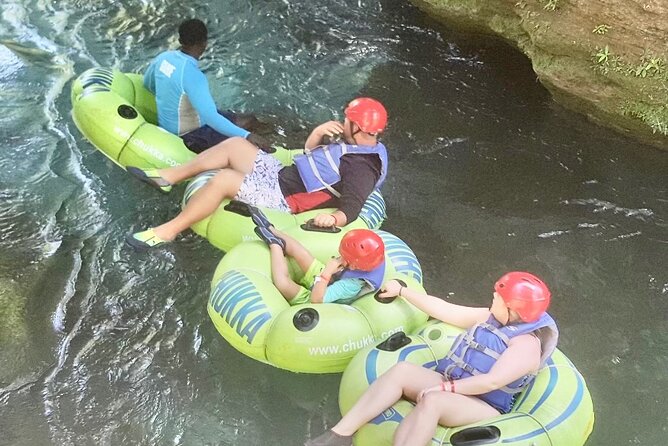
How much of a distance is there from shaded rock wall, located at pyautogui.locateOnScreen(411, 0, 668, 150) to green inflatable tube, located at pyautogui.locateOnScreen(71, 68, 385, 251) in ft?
8.43

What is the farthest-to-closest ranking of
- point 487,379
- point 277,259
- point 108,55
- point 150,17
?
point 150,17, point 108,55, point 277,259, point 487,379

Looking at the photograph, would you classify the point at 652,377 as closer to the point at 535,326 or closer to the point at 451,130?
the point at 535,326

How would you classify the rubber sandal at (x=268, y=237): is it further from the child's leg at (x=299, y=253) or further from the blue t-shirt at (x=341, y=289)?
the blue t-shirt at (x=341, y=289)

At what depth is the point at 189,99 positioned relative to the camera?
17.5 ft

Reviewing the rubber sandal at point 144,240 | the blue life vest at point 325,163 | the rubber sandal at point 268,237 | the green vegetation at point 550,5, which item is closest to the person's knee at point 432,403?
the rubber sandal at point 268,237

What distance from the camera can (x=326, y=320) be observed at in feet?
13.0

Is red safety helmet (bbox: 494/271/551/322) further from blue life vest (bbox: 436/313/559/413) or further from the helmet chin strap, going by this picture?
the helmet chin strap

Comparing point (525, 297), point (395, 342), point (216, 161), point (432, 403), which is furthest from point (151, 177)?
point (525, 297)

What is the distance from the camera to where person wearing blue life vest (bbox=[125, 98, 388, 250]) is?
15.7 ft

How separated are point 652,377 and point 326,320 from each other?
2060mm

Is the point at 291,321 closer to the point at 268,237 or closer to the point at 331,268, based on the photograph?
the point at 331,268

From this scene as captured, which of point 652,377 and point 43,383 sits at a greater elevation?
point 652,377

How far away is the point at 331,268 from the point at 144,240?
1.38 metres

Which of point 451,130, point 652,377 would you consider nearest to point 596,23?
point 451,130
